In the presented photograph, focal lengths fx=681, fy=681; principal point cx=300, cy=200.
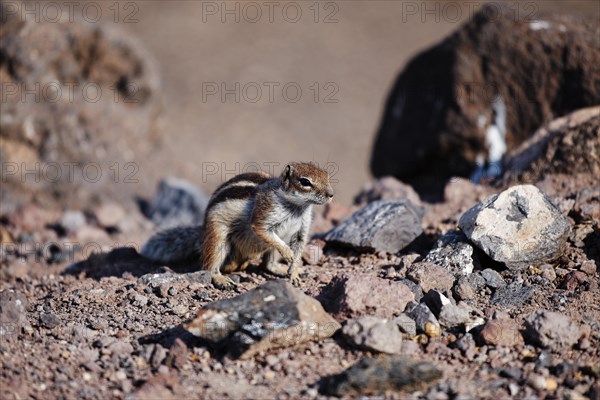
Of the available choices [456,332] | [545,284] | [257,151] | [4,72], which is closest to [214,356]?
[456,332]

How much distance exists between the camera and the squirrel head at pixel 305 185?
5.66m

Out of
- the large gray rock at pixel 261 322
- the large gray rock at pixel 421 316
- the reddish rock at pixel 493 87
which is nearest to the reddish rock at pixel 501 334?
the large gray rock at pixel 421 316

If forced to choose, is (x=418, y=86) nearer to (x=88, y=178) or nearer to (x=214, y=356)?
(x=88, y=178)

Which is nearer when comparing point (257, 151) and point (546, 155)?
point (546, 155)

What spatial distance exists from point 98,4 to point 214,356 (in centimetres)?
1855

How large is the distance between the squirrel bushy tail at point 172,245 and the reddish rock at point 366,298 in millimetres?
2062

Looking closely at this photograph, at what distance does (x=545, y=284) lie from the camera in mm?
4980

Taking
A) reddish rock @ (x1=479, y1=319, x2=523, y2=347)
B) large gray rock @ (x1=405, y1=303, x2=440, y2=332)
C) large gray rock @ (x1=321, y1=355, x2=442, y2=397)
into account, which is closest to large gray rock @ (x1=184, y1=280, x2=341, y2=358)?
large gray rock @ (x1=321, y1=355, x2=442, y2=397)

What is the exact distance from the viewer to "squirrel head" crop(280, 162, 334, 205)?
5.66 meters

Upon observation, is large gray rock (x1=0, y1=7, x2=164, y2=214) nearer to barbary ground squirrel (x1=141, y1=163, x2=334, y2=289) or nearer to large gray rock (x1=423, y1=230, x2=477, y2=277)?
barbary ground squirrel (x1=141, y1=163, x2=334, y2=289)

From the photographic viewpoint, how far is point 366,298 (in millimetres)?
4527

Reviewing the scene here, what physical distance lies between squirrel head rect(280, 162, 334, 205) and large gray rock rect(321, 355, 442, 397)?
205 centimetres

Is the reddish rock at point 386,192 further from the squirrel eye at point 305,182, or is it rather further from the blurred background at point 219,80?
the blurred background at point 219,80

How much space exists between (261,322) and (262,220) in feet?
5.64
